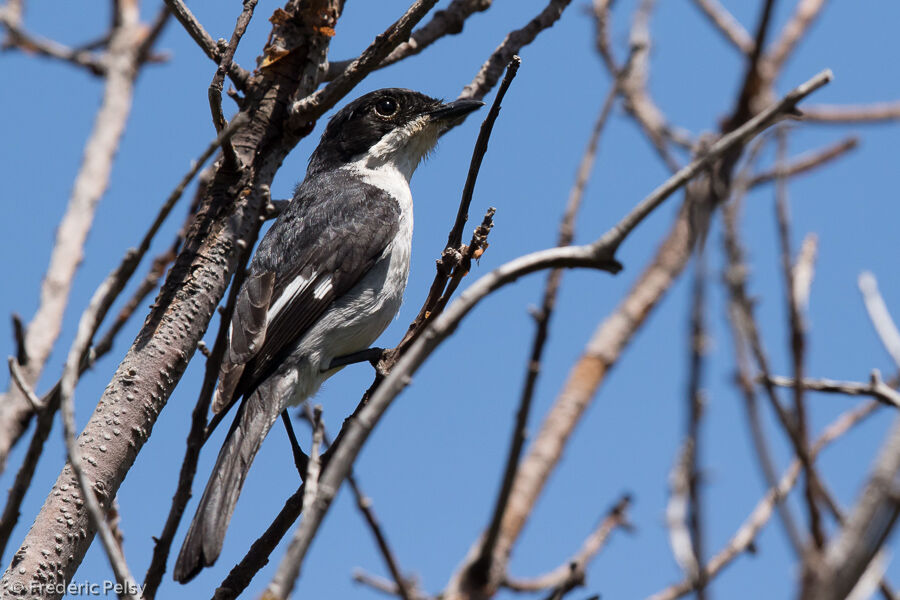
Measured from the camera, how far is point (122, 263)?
2.35 metres

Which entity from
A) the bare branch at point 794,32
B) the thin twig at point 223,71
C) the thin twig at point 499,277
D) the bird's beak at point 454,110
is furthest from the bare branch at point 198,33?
the bare branch at point 794,32

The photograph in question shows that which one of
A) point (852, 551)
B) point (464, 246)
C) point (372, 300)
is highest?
point (372, 300)

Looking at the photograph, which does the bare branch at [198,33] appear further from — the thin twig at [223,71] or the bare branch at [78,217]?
the bare branch at [78,217]

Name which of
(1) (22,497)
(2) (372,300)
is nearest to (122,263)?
(1) (22,497)

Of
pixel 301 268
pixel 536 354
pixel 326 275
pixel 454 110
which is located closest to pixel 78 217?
pixel 301 268

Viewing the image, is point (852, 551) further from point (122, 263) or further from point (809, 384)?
point (122, 263)

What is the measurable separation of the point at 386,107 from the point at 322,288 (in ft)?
4.90

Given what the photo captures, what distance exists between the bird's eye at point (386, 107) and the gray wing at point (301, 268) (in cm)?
58

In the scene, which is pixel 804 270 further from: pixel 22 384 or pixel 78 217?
pixel 78 217

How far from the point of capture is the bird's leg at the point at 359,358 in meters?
4.35

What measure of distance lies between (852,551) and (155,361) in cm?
265

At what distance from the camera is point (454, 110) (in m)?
5.02

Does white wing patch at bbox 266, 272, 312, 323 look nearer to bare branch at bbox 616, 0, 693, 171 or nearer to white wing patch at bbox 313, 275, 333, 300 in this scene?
white wing patch at bbox 313, 275, 333, 300

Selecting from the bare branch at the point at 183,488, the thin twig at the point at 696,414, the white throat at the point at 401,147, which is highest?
the white throat at the point at 401,147
